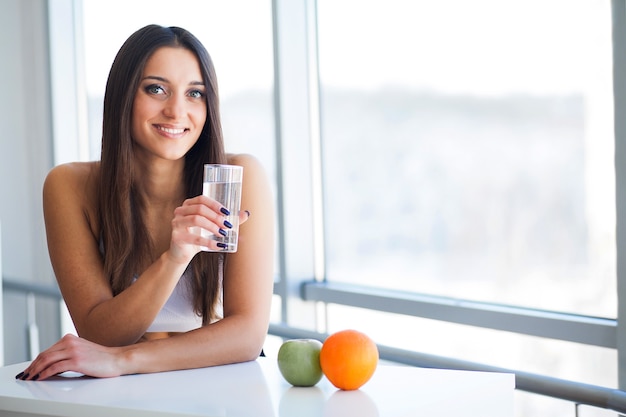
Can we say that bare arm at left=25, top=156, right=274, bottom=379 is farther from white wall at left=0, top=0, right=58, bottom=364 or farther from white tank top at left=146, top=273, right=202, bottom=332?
white wall at left=0, top=0, right=58, bottom=364

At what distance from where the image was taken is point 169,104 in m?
1.96

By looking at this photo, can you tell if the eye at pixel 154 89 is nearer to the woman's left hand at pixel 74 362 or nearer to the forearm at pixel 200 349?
the forearm at pixel 200 349

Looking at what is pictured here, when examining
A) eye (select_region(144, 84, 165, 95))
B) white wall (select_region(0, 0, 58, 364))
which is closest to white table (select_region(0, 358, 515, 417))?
eye (select_region(144, 84, 165, 95))

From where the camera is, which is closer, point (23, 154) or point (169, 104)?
point (169, 104)

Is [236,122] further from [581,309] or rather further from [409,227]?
[581,309]

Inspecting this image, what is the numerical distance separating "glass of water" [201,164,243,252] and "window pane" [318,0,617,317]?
124 centimetres

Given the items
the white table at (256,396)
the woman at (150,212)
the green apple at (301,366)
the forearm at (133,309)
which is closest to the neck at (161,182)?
the woman at (150,212)

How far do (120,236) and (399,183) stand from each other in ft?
4.26

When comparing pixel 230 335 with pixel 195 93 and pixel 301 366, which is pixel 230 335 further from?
pixel 195 93

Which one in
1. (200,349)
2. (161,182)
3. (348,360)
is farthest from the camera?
(161,182)

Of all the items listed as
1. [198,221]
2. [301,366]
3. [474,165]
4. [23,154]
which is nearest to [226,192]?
[198,221]

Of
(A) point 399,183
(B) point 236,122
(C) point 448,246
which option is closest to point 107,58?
(B) point 236,122

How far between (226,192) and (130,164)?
649mm

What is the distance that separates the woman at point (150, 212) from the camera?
1833 millimetres
